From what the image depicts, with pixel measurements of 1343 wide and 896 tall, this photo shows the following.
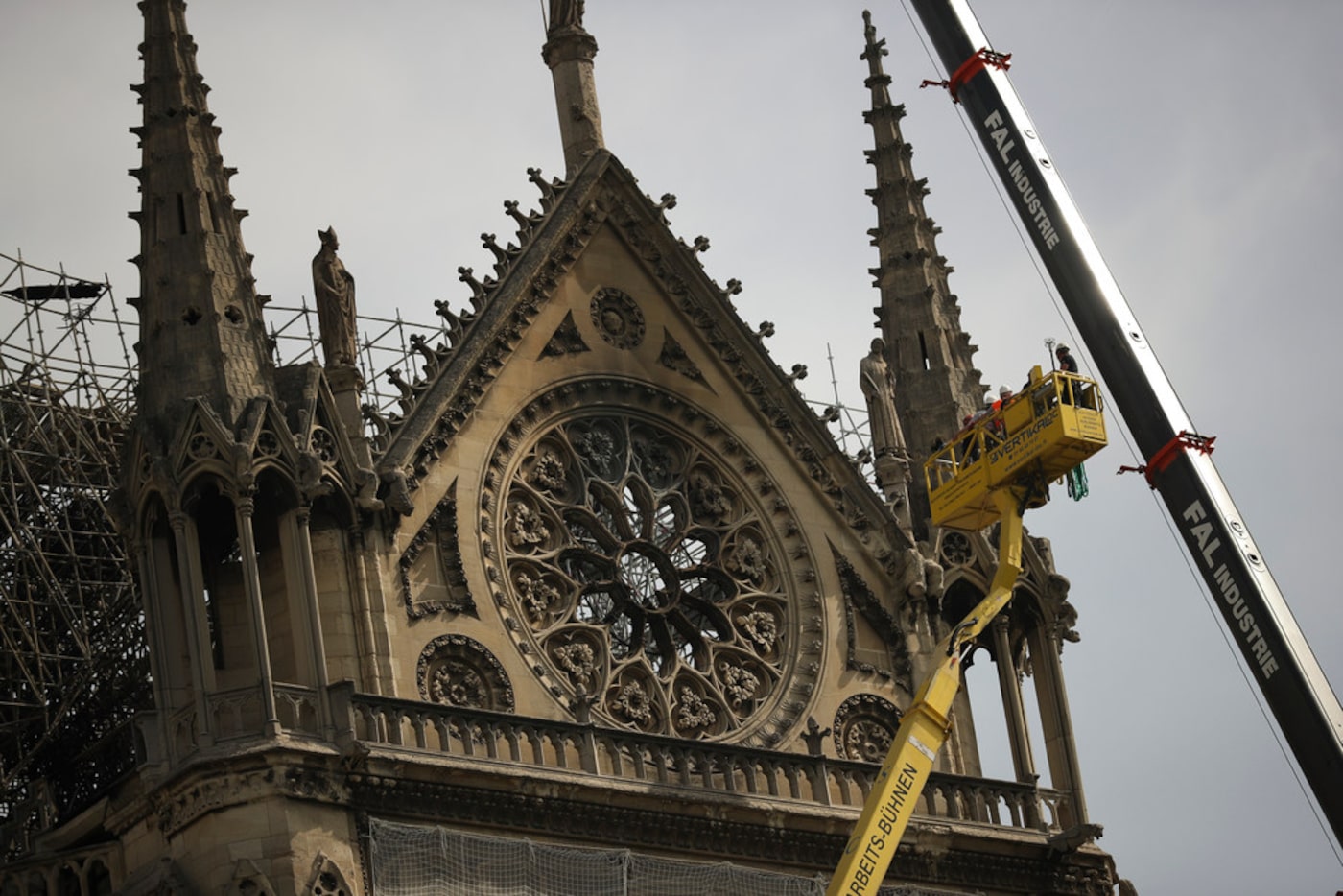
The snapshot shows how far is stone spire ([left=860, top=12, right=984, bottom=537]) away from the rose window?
2.66 meters

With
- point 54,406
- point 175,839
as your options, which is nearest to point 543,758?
point 175,839

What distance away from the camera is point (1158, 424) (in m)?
35.8

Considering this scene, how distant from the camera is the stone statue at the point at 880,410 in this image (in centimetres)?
4022

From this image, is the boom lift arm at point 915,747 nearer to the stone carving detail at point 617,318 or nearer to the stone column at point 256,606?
the stone carving detail at point 617,318

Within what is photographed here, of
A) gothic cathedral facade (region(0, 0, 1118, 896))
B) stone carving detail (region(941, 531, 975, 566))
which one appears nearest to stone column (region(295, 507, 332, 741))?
gothic cathedral facade (region(0, 0, 1118, 896))

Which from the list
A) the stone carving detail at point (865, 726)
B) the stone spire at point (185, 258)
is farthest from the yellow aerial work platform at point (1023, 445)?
the stone spire at point (185, 258)

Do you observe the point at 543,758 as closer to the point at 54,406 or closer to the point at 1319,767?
the point at 1319,767

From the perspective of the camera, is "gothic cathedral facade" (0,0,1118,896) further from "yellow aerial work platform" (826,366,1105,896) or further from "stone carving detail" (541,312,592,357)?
"yellow aerial work platform" (826,366,1105,896)

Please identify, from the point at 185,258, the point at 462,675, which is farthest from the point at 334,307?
the point at 462,675

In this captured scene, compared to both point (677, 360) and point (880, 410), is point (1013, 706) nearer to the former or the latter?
point (880, 410)

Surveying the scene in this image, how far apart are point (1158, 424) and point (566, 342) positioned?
264 inches

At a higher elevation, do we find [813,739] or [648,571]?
[648,571]

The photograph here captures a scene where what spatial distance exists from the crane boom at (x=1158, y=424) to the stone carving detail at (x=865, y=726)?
176 inches

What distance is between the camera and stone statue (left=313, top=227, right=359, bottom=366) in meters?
36.3
